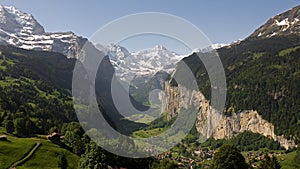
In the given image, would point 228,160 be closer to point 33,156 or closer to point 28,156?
point 33,156

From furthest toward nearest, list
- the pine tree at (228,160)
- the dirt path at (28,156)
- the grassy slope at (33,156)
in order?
the pine tree at (228,160), the grassy slope at (33,156), the dirt path at (28,156)

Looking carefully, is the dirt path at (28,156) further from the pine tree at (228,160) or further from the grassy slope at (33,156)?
the pine tree at (228,160)

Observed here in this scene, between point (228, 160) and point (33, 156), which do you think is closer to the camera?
point (33, 156)

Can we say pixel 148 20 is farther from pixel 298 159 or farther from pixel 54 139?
pixel 298 159

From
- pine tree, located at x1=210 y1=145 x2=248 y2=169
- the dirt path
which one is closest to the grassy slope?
the dirt path

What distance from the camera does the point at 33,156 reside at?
3118 inches

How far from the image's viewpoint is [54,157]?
81.9 m

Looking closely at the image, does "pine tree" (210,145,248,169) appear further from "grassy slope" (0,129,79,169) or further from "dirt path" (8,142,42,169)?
"dirt path" (8,142,42,169)

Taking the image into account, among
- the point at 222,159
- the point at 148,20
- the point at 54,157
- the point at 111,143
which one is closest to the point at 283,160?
the point at 222,159

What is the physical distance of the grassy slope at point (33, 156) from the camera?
242 feet

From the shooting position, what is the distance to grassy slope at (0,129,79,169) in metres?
73.7

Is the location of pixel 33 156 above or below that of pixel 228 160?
below

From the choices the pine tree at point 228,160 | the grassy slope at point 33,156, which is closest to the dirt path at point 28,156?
the grassy slope at point 33,156

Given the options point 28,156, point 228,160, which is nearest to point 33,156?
point 28,156
